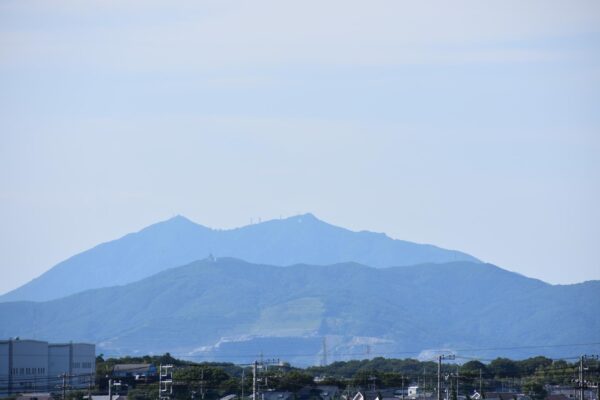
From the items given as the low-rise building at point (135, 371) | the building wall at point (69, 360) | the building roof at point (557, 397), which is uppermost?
the building wall at point (69, 360)

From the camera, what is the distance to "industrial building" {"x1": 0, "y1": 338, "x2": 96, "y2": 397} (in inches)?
4050

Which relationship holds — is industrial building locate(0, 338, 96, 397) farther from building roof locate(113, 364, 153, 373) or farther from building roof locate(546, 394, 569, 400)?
building roof locate(546, 394, 569, 400)

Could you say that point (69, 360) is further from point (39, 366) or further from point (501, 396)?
point (501, 396)

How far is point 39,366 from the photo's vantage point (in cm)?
10881

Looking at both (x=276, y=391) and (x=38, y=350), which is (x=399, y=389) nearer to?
(x=276, y=391)

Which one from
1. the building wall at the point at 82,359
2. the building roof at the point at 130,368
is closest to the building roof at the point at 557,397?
the building roof at the point at 130,368

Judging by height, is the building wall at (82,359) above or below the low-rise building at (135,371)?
above

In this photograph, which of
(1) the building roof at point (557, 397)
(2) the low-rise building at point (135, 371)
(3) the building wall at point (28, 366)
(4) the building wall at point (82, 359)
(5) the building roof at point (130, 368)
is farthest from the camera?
(4) the building wall at point (82, 359)

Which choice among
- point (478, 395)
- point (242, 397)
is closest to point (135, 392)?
point (242, 397)

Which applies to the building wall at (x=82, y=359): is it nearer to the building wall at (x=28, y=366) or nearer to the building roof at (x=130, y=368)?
the building roof at (x=130, y=368)

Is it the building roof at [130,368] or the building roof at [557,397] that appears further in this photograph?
the building roof at [130,368]

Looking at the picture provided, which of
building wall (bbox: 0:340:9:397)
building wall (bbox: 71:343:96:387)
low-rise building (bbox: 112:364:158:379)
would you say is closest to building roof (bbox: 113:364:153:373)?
low-rise building (bbox: 112:364:158:379)

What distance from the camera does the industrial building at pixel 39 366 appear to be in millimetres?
102875

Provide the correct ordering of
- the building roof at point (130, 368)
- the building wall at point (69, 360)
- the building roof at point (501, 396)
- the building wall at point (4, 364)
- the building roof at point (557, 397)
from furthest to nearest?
1. the building wall at point (69, 360)
2. the building roof at point (130, 368)
3. the building wall at point (4, 364)
4. the building roof at point (557, 397)
5. the building roof at point (501, 396)
